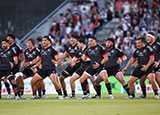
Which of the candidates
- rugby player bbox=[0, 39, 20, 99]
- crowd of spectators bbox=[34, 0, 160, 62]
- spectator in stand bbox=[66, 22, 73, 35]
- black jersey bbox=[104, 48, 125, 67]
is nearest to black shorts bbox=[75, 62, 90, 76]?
black jersey bbox=[104, 48, 125, 67]

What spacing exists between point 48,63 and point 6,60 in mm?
1932

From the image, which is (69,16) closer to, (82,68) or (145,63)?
(82,68)

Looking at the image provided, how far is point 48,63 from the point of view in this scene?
17.6 metres

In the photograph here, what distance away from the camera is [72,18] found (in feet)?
99.5

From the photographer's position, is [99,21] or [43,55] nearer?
[43,55]

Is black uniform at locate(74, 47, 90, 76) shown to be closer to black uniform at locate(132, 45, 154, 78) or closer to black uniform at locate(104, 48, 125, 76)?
black uniform at locate(104, 48, 125, 76)

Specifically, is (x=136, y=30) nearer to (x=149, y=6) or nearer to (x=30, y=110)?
(x=149, y=6)

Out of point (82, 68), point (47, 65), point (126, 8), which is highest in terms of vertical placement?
point (126, 8)

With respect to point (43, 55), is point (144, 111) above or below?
below

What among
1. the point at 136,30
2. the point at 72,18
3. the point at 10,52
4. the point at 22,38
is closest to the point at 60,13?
the point at 72,18

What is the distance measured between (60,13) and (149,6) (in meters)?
6.68

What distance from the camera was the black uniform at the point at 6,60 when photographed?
18141 mm

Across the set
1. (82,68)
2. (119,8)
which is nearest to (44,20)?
(119,8)

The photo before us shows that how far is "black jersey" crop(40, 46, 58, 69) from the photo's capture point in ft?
57.5
